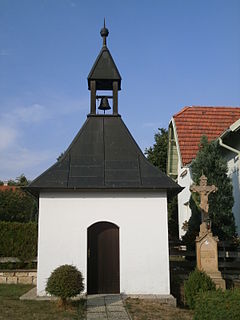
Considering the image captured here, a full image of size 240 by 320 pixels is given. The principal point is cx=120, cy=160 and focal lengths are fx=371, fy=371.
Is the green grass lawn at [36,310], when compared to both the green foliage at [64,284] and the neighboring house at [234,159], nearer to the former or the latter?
the green foliage at [64,284]

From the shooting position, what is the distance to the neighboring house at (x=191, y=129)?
20.3 m

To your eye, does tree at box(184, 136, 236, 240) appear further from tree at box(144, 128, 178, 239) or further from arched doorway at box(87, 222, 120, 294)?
tree at box(144, 128, 178, 239)

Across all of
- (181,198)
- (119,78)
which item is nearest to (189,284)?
(119,78)

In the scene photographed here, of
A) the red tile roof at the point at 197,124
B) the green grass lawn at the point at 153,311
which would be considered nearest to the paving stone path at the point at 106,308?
the green grass lawn at the point at 153,311

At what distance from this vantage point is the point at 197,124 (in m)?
21.4

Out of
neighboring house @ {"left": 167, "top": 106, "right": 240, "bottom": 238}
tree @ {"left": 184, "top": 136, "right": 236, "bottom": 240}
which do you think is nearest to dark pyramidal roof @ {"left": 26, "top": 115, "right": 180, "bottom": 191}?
tree @ {"left": 184, "top": 136, "right": 236, "bottom": 240}

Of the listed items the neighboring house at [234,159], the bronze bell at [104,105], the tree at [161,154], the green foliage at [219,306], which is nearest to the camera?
the green foliage at [219,306]

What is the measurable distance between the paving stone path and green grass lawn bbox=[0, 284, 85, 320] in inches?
9.4

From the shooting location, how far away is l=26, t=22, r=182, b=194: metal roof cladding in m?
11.3

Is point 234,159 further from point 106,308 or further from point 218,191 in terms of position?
point 106,308

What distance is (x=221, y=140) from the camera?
14.7 metres

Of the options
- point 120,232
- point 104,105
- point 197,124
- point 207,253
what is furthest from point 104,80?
point 197,124

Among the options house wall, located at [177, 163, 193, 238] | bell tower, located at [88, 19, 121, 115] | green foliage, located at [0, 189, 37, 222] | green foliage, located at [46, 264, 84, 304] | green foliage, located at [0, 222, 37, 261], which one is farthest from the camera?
green foliage, located at [0, 189, 37, 222]

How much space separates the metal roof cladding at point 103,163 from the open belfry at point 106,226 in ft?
0.10
